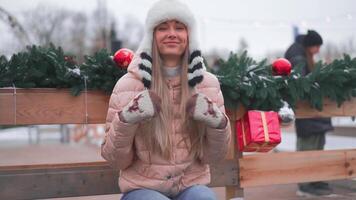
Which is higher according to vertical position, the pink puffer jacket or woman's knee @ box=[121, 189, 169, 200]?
the pink puffer jacket

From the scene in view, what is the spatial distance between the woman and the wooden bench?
2.47 feet

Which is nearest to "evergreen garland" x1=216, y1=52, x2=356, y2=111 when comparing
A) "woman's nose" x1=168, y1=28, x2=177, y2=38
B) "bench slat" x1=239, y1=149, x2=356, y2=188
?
"bench slat" x1=239, y1=149, x2=356, y2=188

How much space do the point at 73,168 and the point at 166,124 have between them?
3.34 ft

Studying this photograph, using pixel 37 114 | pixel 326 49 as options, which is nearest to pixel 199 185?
pixel 37 114

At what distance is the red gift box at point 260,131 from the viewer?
3.25 metres

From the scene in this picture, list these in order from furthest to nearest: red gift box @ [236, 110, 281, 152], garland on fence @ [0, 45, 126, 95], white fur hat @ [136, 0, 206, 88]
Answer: red gift box @ [236, 110, 281, 152], garland on fence @ [0, 45, 126, 95], white fur hat @ [136, 0, 206, 88]

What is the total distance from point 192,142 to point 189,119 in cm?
13

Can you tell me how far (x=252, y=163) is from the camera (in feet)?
11.6

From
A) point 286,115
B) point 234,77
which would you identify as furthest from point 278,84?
point 234,77

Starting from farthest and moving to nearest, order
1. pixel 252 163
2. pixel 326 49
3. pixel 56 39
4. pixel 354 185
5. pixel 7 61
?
pixel 326 49, pixel 56 39, pixel 354 185, pixel 252 163, pixel 7 61

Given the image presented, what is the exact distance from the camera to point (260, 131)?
326 centimetres

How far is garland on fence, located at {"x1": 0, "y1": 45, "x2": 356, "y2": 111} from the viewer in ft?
9.86

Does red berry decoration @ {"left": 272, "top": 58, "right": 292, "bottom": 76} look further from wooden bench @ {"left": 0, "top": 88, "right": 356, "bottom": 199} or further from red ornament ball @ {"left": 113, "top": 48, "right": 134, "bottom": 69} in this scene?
red ornament ball @ {"left": 113, "top": 48, "right": 134, "bottom": 69}

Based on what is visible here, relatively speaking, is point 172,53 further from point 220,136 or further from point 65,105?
point 65,105
